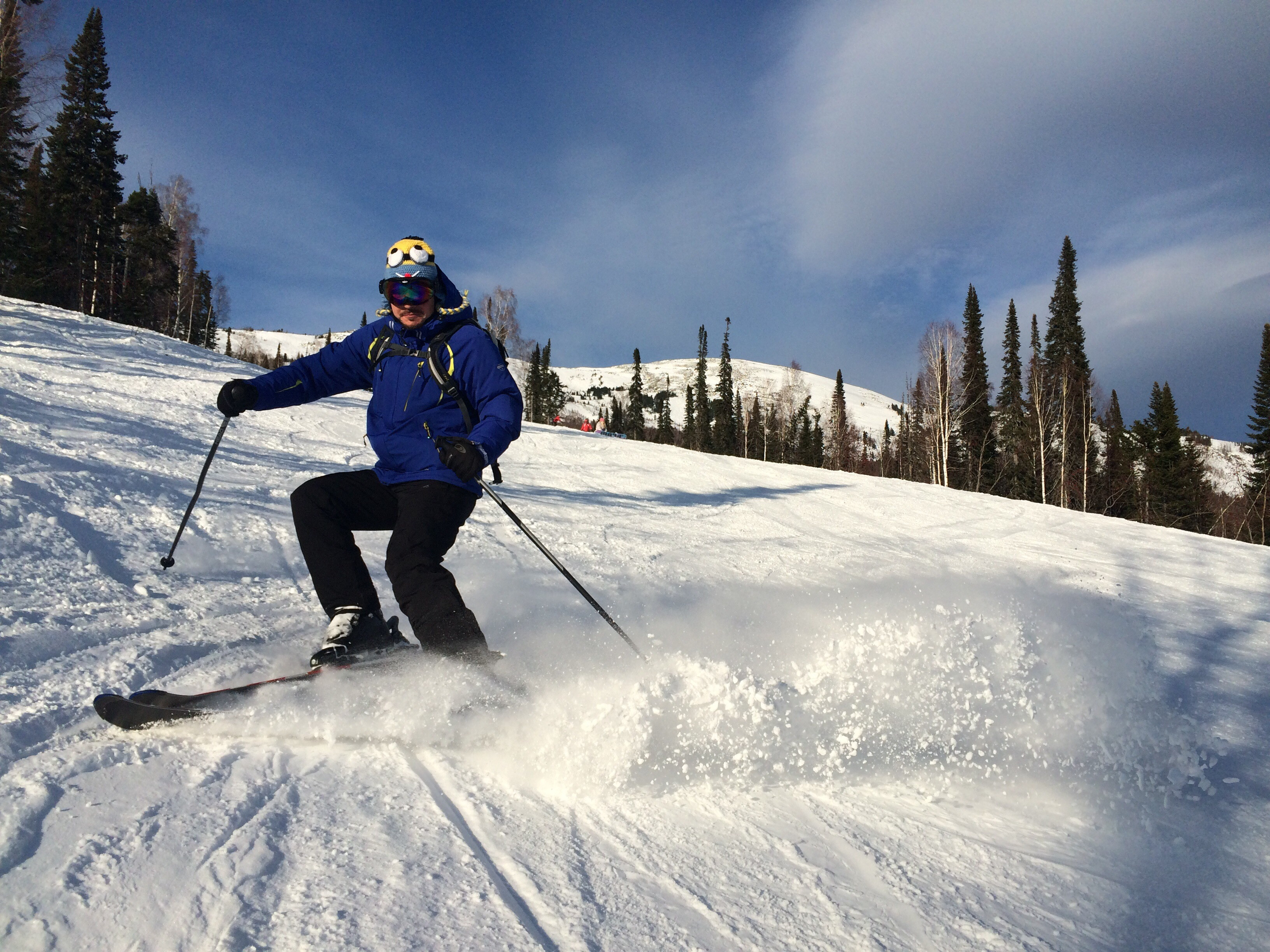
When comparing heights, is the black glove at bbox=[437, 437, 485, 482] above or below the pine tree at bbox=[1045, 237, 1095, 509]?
below

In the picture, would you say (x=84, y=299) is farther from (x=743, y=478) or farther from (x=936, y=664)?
(x=936, y=664)

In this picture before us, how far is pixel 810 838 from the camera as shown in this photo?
6.04ft

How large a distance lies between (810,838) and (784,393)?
7396 centimetres

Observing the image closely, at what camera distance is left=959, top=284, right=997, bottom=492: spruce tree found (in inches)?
1581

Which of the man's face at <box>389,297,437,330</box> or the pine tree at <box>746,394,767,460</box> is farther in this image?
the pine tree at <box>746,394,767,460</box>

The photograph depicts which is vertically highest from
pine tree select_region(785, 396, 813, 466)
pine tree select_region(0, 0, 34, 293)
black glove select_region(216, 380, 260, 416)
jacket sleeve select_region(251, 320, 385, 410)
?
pine tree select_region(0, 0, 34, 293)

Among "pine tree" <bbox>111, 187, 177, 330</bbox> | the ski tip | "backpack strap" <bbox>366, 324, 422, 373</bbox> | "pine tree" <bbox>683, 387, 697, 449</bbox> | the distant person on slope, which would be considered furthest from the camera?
"pine tree" <bbox>683, 387, 697, 449</bbox>

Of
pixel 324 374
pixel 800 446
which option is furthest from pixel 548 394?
pixel 324 374

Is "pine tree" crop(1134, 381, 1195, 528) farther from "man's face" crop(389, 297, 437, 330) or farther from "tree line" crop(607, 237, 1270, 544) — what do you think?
"man's face" crop(389, 297, 437, 330)

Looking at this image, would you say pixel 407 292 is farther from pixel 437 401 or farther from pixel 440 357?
pixel 437 401

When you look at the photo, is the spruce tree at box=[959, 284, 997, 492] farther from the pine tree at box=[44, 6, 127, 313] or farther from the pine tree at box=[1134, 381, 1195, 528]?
the pine tree at box=[44, 6, 127, 313]

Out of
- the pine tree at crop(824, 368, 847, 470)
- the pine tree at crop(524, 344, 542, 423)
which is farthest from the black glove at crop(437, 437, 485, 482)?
the pine tree at crop(824, 368, 847, 470)

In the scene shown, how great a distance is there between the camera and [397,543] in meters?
2.72

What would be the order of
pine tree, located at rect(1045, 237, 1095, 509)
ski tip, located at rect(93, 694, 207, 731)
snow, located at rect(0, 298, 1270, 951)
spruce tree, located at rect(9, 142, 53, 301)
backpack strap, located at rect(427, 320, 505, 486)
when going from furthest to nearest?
pine tree, located at rect(1045, 237, 1095, 509) < spruce tree, located at rect(9, 142, 53, 301) < backpack strap, located at rect(427, 320, 505, 486) < ski tip, located at rect(93, 694, 207, 731) < snow, located at rect(0, 298, 1270, 951)
